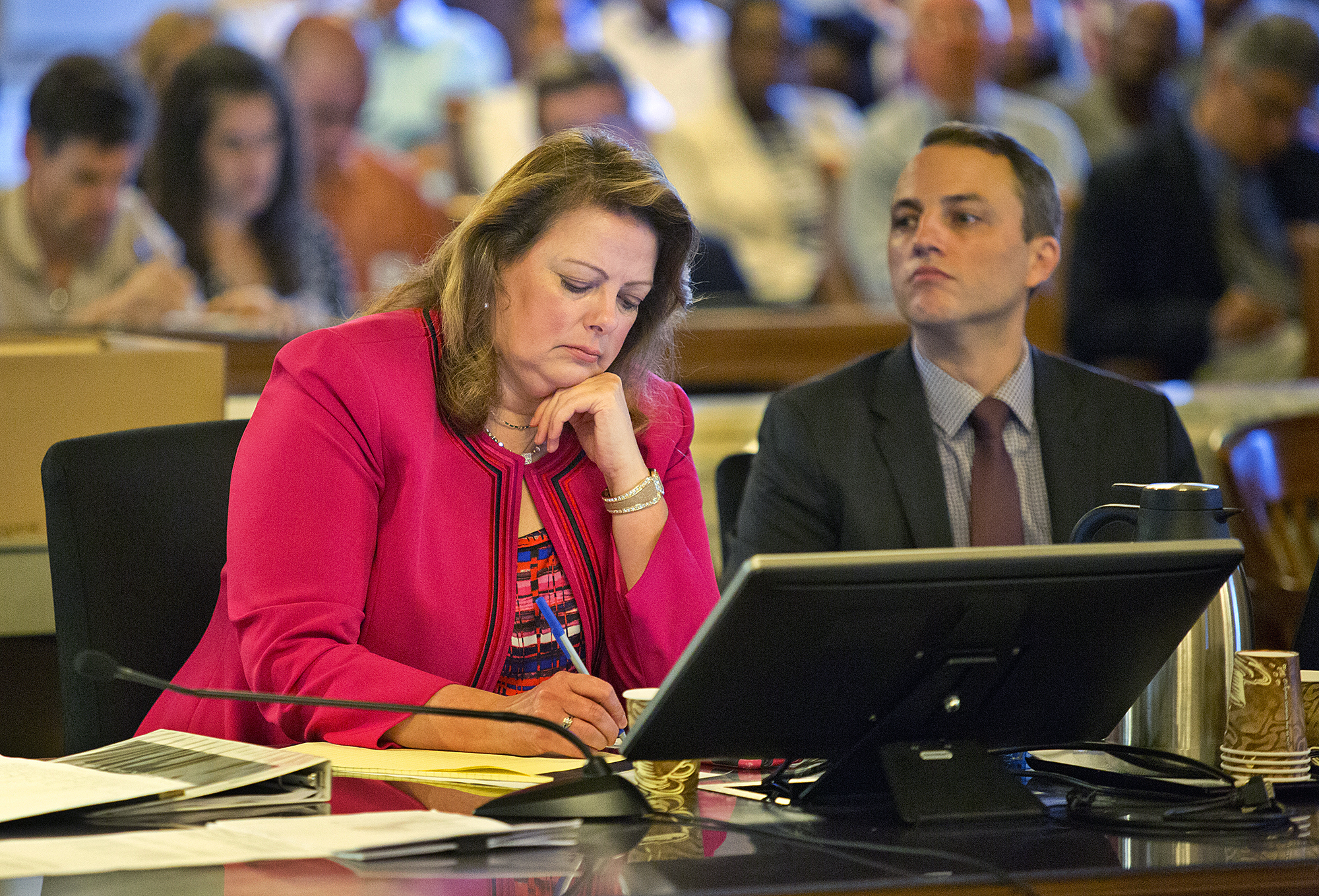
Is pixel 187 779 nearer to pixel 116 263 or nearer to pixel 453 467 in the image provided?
pixel 453 467

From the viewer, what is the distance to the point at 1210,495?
1228 mm

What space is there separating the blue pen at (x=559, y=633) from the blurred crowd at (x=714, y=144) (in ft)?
1.66

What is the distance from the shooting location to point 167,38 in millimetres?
4918

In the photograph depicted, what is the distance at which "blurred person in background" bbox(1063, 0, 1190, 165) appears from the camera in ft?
16.8

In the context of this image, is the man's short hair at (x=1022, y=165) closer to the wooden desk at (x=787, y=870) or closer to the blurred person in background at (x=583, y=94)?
the wooden desk at (x=787, y=870)

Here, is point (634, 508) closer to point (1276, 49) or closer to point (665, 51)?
point (1276, 49)

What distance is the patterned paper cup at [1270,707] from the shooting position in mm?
1161

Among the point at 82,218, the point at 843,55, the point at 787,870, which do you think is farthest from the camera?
the point at 843,55

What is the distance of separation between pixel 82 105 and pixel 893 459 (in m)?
2.06

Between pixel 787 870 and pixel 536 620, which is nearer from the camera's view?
pixel 787 870

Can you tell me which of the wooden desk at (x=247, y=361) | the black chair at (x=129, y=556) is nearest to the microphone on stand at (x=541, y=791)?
the black chair at (x=129, y=556)

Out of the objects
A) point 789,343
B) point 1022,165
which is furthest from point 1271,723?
point 789,343

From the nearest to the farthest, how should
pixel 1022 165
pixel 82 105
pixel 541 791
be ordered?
pixel 541 791, pixel 1022 165, pixel 82 105

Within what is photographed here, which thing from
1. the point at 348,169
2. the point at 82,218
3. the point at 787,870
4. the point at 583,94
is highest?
the point at 583,94
